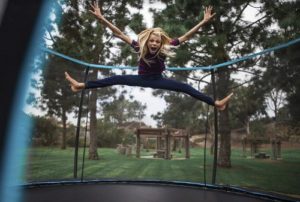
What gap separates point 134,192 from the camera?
3.26 metres

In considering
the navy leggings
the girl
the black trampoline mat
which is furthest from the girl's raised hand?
the black trampoline mat

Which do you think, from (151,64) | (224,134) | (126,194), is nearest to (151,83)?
(151,64)

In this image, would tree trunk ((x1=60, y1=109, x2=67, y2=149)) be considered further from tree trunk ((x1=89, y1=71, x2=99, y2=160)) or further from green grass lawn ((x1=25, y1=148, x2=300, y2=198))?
tree trunk ((x1=89, y1=71, x2=99, y2=160))

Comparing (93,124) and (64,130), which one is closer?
(64,130)

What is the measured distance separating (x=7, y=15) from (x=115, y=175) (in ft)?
9.90

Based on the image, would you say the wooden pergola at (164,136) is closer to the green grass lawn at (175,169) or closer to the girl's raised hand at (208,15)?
the green grass lawn at (175,169)

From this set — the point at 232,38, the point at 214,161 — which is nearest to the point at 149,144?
the point at 214,161

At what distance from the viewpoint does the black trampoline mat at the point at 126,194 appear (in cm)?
288

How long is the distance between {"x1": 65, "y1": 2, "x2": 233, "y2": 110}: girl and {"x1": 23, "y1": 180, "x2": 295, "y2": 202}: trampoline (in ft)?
3.39

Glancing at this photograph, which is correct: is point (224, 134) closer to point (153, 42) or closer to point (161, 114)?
point (161, 114)

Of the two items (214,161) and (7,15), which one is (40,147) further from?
(7,15)

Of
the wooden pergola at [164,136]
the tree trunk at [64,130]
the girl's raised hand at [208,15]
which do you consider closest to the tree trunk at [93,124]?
the tree trunk at [64,130]

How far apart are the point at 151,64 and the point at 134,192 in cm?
145

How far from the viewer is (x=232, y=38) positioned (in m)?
4.28
